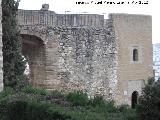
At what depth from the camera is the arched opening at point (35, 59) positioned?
65.1 feet

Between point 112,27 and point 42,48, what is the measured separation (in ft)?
11.9

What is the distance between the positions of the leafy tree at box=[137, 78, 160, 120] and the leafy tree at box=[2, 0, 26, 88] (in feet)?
25.9

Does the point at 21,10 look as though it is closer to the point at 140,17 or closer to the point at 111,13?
the point at 111,13

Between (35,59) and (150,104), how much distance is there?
14311 millimetres

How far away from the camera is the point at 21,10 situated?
18266 millimetres

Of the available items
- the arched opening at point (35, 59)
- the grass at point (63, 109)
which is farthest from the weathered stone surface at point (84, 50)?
the grass at point (63, 109)

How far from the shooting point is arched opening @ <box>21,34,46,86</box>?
19844mm

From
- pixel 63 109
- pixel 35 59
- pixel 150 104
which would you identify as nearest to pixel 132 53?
pixel 35 59

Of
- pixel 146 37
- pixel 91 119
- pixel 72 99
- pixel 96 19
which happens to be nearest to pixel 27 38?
pixel 96 19

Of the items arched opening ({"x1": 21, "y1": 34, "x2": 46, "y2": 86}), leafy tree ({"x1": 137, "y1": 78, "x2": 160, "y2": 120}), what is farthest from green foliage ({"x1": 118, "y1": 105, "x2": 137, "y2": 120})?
arched opening ({"x1": 21, "y1": 34, "x2": 46, "y2": 86})

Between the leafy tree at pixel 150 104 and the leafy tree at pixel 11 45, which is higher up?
the leafy tree at pixel 11 45

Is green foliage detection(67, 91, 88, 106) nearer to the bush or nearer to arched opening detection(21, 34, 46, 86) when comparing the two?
the bush

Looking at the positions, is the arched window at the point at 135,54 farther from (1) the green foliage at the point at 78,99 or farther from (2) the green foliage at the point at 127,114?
(2) the green foliage at the point at 127,114

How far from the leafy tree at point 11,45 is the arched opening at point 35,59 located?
504cm
